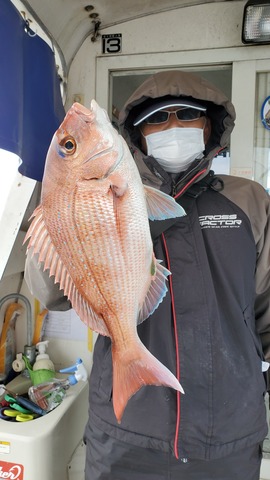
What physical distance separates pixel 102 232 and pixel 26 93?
1.07 metres

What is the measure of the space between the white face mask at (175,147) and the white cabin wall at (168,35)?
1.44 meters

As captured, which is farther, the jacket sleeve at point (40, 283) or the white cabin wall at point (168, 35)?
the white cabin wall at point (168, 35)

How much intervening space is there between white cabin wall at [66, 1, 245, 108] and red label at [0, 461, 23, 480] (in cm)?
247

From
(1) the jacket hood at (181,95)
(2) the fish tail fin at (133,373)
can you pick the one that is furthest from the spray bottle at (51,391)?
(1) the jacket hood at (181,95)

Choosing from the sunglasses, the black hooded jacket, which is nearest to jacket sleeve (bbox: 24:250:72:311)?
the black hooded jacket

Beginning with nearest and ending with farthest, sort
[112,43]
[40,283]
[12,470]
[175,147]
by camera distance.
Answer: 1. [40,283]
2. [175,147]
3. [12,470]
4. [112,43]

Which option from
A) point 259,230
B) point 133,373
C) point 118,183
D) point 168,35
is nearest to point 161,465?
point 133,373

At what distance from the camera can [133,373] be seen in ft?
3.46

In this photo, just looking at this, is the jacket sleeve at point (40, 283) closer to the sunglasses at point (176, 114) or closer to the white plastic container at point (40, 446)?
the sunglasses at point (176, 114)

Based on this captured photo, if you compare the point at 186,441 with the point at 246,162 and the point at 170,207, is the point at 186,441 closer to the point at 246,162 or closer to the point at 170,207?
the point at 170,207

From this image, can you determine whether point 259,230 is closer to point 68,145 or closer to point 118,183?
point 118,183

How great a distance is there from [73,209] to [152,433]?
955mm

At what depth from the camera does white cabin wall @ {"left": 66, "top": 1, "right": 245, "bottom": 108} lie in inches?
104

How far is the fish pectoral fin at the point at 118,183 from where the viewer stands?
102cm
